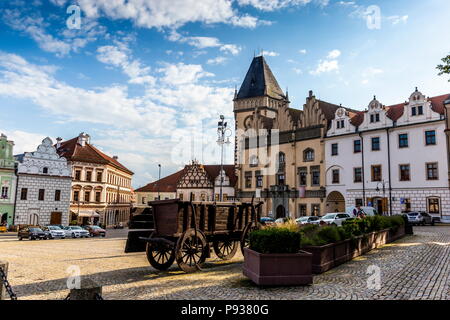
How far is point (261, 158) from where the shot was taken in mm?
50781

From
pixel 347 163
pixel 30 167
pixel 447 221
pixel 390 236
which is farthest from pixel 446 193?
pixel 30 167

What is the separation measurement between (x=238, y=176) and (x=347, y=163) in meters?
18.2

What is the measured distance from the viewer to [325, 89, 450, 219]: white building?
111ft

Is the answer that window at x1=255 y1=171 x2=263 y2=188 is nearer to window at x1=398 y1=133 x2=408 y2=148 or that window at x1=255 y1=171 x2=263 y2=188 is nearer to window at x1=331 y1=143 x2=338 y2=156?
window at x1=331 y1=143 x2=338 y2=156

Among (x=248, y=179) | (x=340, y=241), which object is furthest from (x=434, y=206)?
(x=340, y=241)

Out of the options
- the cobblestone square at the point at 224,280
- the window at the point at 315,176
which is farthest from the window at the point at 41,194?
the window at the point at 315,176

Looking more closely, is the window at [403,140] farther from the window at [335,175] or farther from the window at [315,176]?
the window at [315,176]

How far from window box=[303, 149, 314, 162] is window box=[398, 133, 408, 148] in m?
10.7

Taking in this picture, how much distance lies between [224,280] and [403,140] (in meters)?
32.3

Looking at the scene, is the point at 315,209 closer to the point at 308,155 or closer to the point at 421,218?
the point at 308,155

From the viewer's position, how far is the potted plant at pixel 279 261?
29.4ft

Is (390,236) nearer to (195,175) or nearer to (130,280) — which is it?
(130,280)

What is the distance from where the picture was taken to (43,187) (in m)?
41.7
